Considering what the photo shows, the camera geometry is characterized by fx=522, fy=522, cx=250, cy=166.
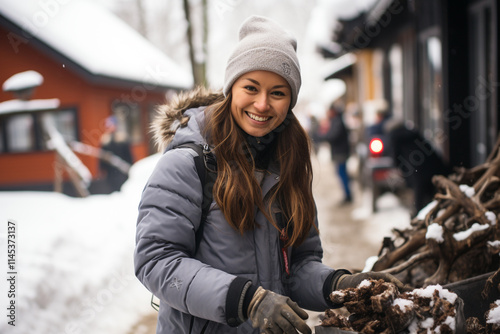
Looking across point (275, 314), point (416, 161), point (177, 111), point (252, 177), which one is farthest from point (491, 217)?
point (416, 161)

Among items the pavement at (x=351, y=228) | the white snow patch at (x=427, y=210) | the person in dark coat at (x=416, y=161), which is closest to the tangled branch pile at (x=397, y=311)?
the white snow patch at (x=427, y=210)

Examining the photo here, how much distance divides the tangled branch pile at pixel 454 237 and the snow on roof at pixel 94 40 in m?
10.6

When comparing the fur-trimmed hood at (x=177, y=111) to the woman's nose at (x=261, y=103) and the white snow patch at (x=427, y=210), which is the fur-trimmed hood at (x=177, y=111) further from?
the white snow patch at (x=427, y=210)

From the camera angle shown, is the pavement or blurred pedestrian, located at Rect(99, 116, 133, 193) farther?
blurred pedestrian, located at Rect(99, 116, 133, 193)

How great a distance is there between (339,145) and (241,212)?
9.30 metres

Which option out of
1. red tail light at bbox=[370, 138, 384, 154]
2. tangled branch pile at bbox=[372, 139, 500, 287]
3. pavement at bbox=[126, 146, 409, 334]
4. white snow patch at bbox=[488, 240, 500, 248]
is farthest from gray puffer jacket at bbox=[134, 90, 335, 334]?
red tail light at bbox=[370, 138, 384, 154]

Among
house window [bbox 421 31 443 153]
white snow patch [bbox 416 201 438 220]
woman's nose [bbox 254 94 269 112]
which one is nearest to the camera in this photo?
woman's nose [bbox 254 94 269 112]

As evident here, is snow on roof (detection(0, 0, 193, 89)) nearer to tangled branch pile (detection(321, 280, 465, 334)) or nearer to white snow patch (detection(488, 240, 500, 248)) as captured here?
white snow patch (detection(488, 240, 500, 248))

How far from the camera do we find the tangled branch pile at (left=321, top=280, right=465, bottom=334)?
1.48 meters

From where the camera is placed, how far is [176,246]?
66.4 inches

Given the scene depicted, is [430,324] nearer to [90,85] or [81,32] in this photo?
[90,85]

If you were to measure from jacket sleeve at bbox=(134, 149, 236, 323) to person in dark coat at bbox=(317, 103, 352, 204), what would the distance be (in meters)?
8.63

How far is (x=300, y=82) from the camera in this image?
199cm

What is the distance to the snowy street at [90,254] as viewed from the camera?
4609mm
